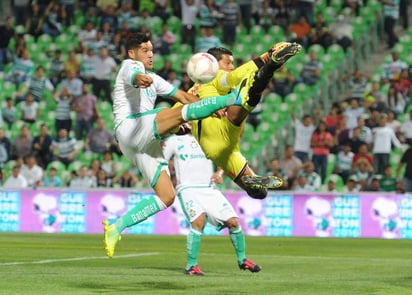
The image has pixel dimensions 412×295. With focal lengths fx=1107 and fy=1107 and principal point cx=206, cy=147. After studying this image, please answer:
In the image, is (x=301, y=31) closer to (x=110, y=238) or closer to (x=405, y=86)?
(x=405, y=86)

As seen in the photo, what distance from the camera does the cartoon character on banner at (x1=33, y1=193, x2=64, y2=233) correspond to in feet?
79.5

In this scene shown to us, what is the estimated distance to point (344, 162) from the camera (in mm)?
24453

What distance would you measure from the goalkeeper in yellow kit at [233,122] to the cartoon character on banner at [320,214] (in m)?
10.2

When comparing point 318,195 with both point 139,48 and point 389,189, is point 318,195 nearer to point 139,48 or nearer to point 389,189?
point 389,189

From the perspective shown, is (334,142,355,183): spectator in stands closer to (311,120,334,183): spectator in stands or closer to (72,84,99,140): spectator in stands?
(311,120,334,183): spectator in stands

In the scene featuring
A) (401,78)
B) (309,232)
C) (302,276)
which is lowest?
(309,232)

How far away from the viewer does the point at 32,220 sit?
961 inches

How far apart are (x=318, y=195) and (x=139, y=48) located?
11.4 m

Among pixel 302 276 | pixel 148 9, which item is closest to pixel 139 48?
pixel 302 276

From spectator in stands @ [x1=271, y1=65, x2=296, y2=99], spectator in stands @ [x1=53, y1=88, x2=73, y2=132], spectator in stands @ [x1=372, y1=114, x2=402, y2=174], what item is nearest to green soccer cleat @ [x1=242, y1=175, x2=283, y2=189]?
spectator in stands @ [x1=372, y1=114, x2=402, y2=174]

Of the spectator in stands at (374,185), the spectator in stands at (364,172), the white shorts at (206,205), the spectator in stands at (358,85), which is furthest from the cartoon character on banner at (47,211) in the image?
the white shorts at (206,205)

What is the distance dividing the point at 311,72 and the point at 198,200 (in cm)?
1380

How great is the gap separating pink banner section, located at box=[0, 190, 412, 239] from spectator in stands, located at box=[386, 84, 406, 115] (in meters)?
3.40

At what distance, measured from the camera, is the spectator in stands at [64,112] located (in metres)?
27.2
